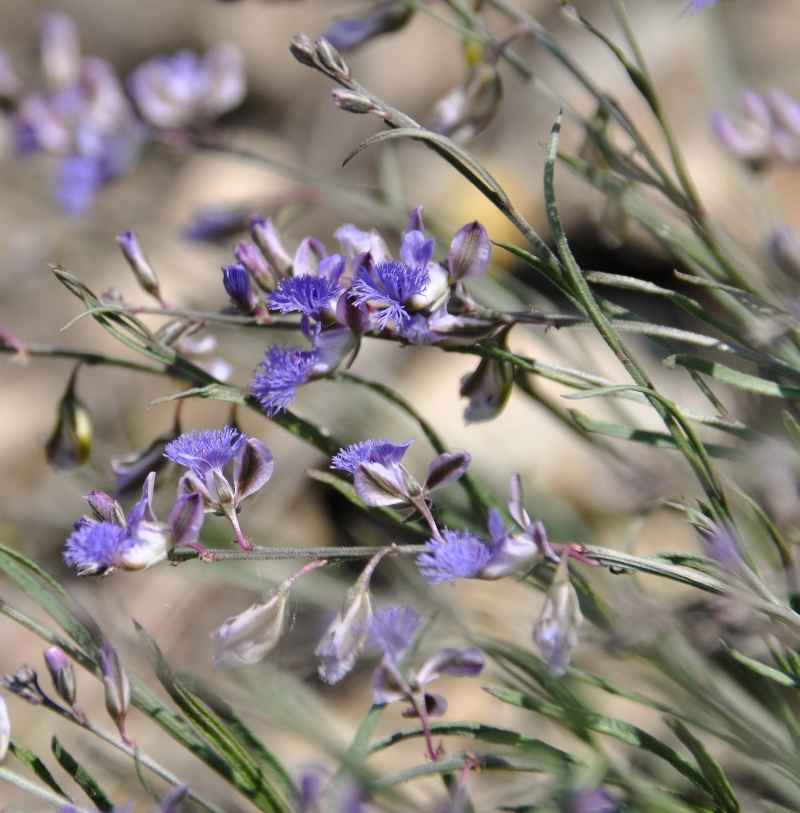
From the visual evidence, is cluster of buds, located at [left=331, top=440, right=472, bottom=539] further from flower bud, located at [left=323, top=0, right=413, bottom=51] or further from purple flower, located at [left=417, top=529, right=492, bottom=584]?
flower bud, located at [left=323, top=0, right=413, bottom=51]

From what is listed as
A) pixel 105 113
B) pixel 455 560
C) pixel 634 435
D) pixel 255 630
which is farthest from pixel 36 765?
pixel 105 113

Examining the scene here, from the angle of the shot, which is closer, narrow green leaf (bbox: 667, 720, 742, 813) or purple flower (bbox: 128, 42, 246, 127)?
narrow green leaf (bbox: 667, 720, 742, 813)

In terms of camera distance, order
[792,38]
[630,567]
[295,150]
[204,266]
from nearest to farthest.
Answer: [630,567]
[792,38]
[204,266]
[295,150]

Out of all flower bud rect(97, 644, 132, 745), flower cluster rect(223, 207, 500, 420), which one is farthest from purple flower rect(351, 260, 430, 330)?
flower bud rect(97, 644, 132, 745)

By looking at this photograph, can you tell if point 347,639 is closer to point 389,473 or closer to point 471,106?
point 389,473

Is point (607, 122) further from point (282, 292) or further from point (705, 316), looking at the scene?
point (282, 292)

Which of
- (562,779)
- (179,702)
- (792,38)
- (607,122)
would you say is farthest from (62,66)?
(792,38)

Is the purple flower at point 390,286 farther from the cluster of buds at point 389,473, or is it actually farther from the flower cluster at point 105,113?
the flower cluster at point 105,113
